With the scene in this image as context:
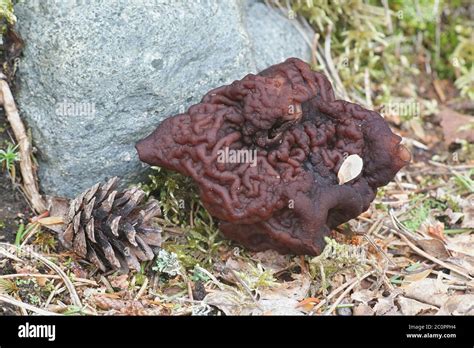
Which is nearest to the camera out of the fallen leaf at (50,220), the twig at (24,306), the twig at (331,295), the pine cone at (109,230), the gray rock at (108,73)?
the twig at (24,306)

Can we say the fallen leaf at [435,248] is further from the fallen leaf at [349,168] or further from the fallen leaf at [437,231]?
the fallen leaf at [349,168]

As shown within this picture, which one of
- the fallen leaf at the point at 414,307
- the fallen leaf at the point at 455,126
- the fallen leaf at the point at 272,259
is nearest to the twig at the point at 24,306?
the fallen leaf at the point at 272,259

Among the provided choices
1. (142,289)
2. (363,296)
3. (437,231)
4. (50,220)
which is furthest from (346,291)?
(50,220)

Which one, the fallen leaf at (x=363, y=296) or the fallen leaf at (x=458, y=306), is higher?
the fallen leaf at (x=458, y=306)

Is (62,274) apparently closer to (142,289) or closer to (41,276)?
(41,276)

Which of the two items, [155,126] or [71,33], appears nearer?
[71,33]
